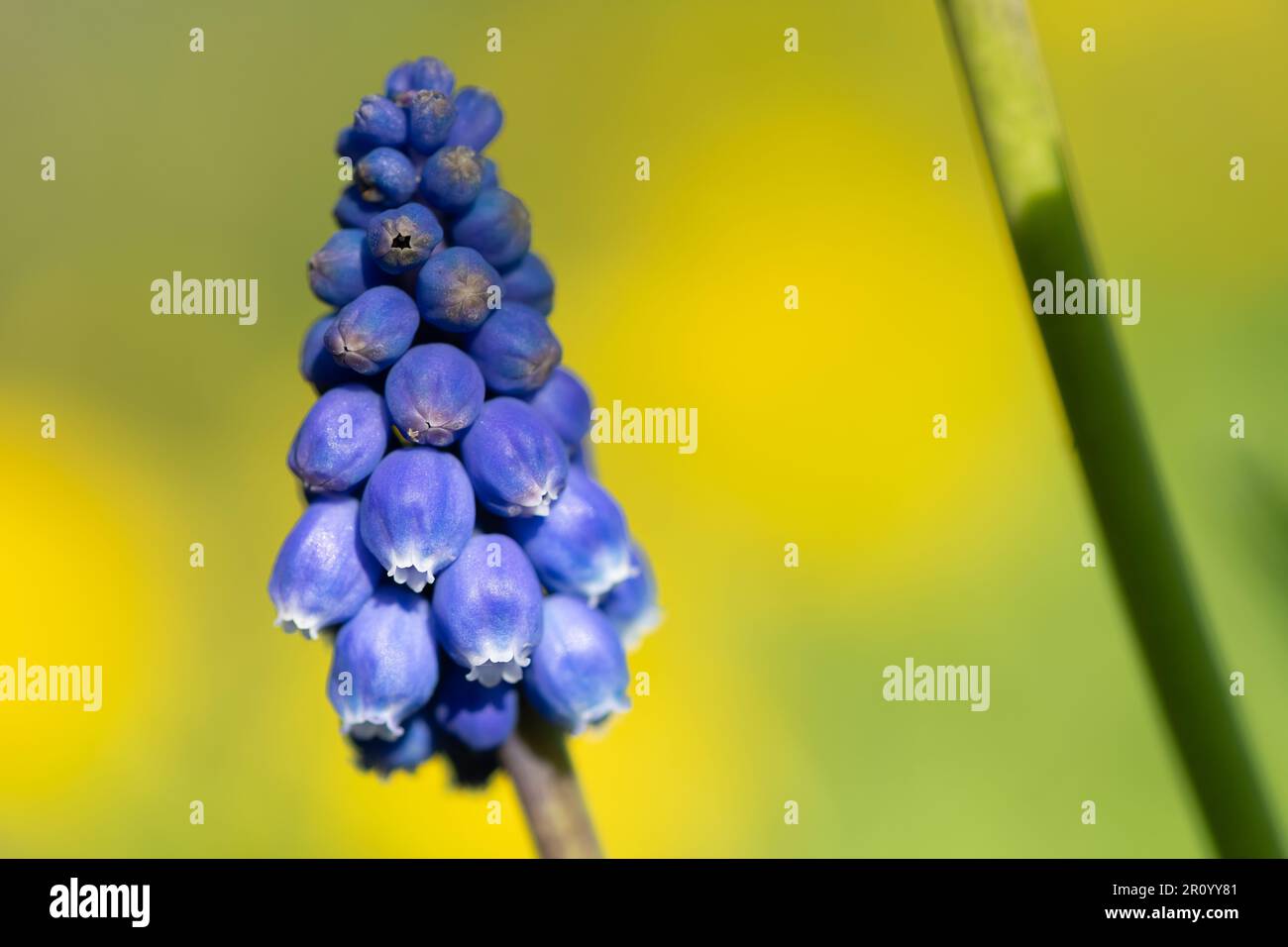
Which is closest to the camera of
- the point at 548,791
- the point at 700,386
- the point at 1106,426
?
the point at 1106,426

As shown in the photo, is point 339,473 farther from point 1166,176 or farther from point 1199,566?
point 1166,176

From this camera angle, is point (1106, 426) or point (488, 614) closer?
point (1106, 426)

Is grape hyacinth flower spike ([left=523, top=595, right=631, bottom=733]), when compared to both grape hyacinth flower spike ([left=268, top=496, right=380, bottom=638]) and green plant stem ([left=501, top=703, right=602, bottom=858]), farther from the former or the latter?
grape hyacinth flower spike ([left=268, top=496, right=380, bottom=638])

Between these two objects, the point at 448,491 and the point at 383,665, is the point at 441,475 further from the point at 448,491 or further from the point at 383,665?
the point at 383,665

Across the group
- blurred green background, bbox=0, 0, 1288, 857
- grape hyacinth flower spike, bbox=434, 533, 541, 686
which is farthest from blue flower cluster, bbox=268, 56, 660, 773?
blurred green background, bbox=0, 0, 1288, 857

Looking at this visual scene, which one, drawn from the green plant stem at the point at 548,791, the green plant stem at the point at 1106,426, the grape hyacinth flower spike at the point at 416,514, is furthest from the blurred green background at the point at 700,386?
the green plant stem at the point at 1106,426

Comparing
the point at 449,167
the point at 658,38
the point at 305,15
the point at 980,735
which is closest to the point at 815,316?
the point at 658,38

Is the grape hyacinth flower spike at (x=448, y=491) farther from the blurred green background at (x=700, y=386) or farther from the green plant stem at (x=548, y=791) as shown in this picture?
the blurred green background at (x=700, y=386)

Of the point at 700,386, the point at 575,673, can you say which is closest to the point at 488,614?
the point at 575,673
